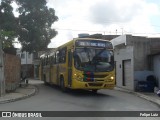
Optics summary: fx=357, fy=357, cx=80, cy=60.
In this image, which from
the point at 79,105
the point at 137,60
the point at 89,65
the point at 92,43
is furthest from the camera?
the point at 137,60

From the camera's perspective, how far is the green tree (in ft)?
127

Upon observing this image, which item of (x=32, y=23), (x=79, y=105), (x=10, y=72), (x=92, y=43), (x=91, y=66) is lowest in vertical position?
(x=79, y=105)

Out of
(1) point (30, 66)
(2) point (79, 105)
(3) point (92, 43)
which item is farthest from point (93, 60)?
(1) point (30, 66)

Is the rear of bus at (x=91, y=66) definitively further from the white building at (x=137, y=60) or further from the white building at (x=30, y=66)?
the white building at (x=30, y=66)

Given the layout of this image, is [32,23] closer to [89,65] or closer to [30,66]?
[89,65]

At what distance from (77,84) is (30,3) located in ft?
67.9

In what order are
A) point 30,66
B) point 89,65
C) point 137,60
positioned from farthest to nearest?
A: point 30,66 < point 137,60 < point 89,65

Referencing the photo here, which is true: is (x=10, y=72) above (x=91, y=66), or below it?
below

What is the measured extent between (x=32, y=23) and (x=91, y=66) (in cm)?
1973

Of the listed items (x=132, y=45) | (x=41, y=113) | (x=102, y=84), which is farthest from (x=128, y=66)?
(x=41, y=113)

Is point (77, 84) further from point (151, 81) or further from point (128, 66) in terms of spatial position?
point (128, 66)

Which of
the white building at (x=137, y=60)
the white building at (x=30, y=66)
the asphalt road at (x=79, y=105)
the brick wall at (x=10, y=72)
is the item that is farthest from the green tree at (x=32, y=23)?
the white building at (x=30, y=66)

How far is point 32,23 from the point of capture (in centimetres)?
3875

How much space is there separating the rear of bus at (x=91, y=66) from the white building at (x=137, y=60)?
6564 mm
